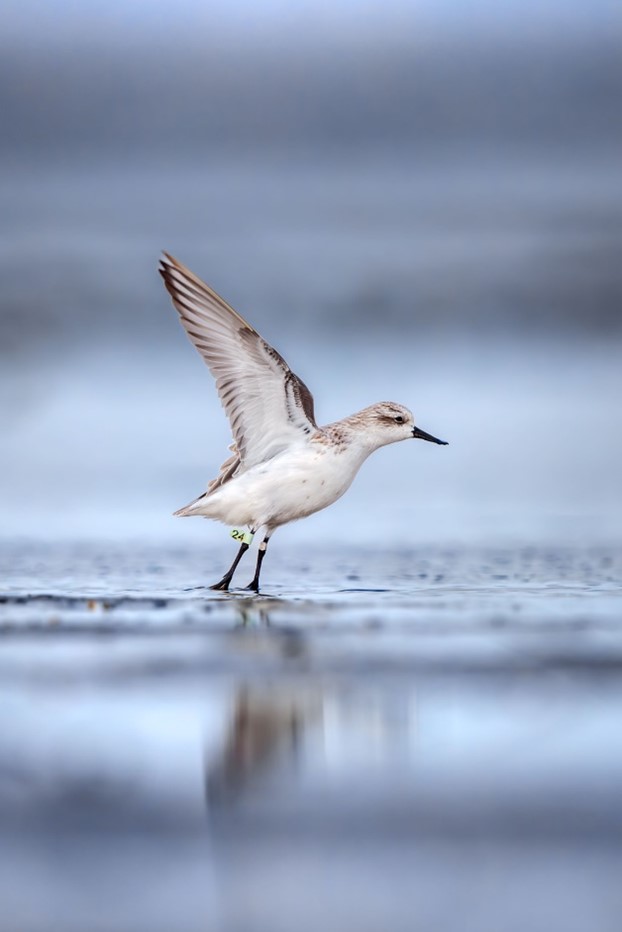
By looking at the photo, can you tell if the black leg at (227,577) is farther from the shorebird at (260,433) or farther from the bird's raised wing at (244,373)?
the bird's raised wing at (244,373)

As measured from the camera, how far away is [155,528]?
604 centimetres

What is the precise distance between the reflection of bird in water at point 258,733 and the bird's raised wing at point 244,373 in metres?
2.08

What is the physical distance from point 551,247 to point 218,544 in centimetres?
519

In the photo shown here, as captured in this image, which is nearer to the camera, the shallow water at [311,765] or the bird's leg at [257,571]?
the shallow water at [311,765]

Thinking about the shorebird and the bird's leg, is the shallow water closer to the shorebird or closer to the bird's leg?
the bird's leg

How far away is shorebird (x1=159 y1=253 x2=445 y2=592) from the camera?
16.1 feet

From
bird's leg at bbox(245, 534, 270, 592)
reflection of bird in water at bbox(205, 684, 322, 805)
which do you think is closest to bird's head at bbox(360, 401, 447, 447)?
bird's leg at bbox(245, 534, 270, 592)

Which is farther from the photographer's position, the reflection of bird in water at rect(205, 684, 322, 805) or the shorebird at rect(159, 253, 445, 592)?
the shorebird at rect(159, 253, 445, 592)

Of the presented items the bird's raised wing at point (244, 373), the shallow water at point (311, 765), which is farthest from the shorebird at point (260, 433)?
the shallow water at point (311, 765)

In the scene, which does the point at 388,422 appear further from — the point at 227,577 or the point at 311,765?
the point at 311,765

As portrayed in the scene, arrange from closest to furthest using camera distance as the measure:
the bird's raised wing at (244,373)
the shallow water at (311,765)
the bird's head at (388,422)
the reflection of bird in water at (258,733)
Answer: the shallow water at (311,765) → the reflection of bird in water at (258,733) → the bird's raised wing at (244,373) → the bird's head at (388,422)

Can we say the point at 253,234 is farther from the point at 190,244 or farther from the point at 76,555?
the point at 76,555

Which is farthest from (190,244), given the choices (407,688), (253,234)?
(407,688)

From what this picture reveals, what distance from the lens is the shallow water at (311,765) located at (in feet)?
6.16
